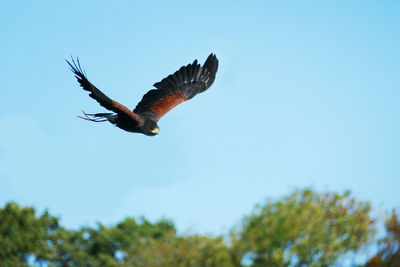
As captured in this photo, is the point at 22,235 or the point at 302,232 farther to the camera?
the point at 22,235

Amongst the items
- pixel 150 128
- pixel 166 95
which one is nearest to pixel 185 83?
pixel 166 95

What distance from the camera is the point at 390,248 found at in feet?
81.8

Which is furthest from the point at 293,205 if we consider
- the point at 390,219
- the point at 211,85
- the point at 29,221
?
the point at 29,221

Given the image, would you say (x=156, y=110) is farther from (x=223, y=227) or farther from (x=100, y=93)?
(x=223, y=227)

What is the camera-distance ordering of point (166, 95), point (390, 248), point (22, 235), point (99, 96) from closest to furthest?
point (99, 96), point (166, 95), point (390, 248), point (22, 235)

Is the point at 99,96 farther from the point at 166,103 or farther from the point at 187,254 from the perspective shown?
the point at 187,254

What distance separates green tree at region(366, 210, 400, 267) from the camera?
80.1ft

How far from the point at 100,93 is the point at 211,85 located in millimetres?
5492

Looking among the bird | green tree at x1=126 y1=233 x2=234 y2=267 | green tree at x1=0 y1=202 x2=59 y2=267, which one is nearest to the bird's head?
the bird

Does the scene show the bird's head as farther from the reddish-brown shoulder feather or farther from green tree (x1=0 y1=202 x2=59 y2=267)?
green tree (x1=0 y1=202 x2=59 y2=267)

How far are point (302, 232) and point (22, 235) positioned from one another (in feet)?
50.4

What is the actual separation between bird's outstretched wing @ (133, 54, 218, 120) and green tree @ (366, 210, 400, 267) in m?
10.6

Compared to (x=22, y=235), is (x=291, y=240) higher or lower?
lower

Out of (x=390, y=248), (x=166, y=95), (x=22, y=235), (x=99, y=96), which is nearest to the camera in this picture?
(x=99, y=96)
